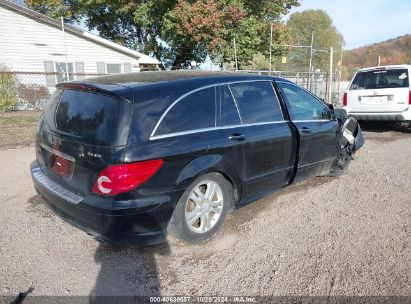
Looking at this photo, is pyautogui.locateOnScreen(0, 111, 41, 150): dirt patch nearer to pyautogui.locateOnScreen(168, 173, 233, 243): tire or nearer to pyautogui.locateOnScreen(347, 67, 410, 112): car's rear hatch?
pyautogui.locateOnScreen(168, 173, 233, 243): tire

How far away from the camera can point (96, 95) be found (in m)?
3.08

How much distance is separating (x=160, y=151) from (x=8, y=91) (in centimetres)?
1312

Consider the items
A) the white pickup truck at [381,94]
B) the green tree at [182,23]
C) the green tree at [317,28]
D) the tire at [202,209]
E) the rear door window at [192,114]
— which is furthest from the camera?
the green tree at [317,28]

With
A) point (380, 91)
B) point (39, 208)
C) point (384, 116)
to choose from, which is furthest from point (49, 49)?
point (384, 116)

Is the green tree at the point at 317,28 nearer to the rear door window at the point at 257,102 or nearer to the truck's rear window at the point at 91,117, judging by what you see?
the rear door window at the point at 257,102

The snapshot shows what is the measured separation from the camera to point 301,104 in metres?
4.60

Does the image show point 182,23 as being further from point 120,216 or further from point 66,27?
point 120,216

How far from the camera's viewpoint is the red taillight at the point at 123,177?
9.14ft

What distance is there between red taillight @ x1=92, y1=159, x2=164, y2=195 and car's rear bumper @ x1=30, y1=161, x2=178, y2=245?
10 centimetres

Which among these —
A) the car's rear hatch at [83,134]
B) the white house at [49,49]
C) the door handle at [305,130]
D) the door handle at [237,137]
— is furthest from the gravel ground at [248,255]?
the white house at [49,49]

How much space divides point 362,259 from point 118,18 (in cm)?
2764

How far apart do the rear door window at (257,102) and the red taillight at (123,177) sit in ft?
4.35

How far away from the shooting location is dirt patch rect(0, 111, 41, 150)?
8.05 m

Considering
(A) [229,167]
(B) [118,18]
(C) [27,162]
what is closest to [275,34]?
(B) [118,18]
